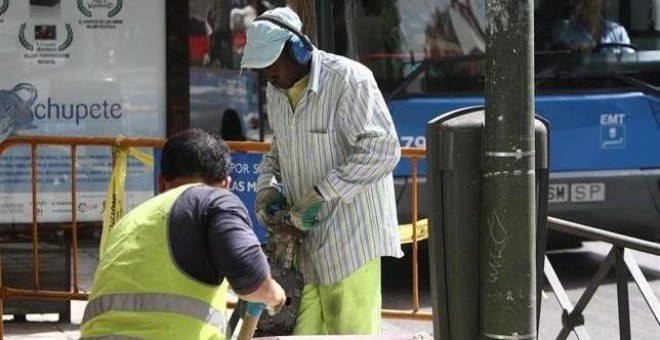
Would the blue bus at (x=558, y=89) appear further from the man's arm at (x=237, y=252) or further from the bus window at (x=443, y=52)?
the man's arm at (x=237, y=252)

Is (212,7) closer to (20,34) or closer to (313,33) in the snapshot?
(313,33)

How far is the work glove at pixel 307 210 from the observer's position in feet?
14.1

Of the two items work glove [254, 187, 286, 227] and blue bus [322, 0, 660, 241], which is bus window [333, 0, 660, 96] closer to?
blue bus [322, 0, 660, 241]

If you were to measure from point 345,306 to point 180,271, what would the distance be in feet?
3.98

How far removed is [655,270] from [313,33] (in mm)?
3429

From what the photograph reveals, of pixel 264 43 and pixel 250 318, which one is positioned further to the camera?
pixel 264 43

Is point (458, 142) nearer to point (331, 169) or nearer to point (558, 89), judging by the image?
point (331, 169)

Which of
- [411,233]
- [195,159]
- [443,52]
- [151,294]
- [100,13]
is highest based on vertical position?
[100,13]

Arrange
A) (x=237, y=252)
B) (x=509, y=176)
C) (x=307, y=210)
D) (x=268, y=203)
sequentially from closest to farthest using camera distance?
1. (x=237, y=252)
2. (x=509, y=176)
3. (x=307, y=210)
4. (x=268, y=203)

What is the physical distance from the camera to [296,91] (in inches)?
175

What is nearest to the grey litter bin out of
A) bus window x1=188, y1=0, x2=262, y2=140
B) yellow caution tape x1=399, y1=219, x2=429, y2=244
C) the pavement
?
the pavement

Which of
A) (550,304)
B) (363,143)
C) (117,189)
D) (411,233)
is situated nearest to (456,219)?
(363,143)

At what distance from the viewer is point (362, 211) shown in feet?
14.6

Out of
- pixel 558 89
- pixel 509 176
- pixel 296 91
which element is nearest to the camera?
pixel 509 176
